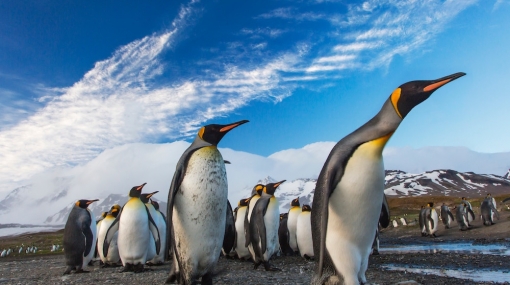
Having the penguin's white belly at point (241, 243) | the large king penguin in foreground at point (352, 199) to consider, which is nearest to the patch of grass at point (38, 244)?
the penguin's white belly at point (241, 243)

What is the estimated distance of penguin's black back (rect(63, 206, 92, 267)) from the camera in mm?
7977

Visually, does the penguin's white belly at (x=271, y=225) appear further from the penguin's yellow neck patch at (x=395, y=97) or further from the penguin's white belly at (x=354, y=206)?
the penguin's yellow neck patch at (x=395, y=97)

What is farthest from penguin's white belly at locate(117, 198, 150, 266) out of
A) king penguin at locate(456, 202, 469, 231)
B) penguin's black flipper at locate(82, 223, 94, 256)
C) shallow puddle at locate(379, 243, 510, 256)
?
king penguin at locate(456, 202, 469, 231)

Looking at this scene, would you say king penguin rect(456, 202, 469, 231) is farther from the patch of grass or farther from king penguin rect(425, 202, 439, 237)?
the patch of grass

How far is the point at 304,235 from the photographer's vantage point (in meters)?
9.64

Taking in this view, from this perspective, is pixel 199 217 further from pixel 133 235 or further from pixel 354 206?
pixel 133 235

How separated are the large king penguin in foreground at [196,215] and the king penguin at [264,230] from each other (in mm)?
3189

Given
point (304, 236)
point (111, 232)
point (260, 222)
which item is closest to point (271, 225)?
point (260, 222)

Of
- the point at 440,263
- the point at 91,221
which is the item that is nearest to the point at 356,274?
the point at 440,263

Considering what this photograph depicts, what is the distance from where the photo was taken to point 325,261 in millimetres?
3025

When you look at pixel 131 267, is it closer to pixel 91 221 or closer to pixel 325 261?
pixel 91 221

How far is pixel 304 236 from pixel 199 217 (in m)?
6.07

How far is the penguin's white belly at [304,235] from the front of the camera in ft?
31.3

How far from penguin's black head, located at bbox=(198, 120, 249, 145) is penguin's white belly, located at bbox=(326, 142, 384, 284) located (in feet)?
5.85
